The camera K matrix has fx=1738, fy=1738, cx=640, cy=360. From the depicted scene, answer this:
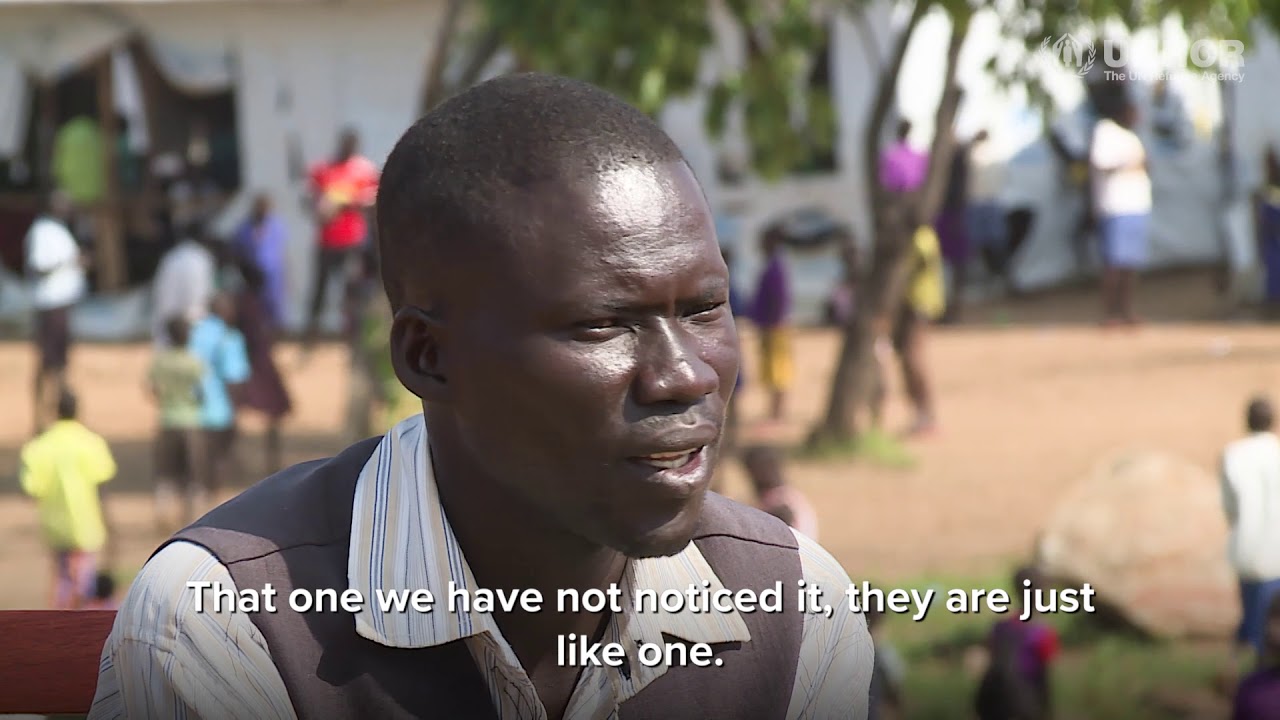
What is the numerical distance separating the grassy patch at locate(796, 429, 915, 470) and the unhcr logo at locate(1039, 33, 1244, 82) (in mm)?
2680

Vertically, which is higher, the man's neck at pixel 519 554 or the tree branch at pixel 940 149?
the man's neck at pixel 519 554

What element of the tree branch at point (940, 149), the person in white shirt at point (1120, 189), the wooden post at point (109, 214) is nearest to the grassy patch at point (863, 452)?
the tree branch at point (940, 149)

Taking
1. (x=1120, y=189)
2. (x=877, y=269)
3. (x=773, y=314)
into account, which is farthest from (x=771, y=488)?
(x=1120, y=189)

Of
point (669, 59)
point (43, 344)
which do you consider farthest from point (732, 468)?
point (43, 344)

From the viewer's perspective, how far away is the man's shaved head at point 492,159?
1460mm

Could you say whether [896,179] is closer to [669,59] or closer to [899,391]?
[899,391]

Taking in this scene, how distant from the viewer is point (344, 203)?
14.0 m

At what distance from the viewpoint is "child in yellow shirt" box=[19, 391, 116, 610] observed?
7242mm

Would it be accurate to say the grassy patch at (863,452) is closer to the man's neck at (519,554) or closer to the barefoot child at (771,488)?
the barefoot child at (771,488)

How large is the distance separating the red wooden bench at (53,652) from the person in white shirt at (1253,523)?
4.80 metres

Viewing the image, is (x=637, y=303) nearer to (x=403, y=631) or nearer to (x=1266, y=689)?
(x=403, y=631)

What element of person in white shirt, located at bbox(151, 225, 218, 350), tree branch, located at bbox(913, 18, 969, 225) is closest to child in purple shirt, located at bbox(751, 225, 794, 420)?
tree branch, located at bbox(913, 18, 969, 225)

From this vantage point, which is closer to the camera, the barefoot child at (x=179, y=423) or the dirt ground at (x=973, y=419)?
the dirt ground at (x=973, y=419)

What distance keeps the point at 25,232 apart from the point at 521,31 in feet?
33.2
